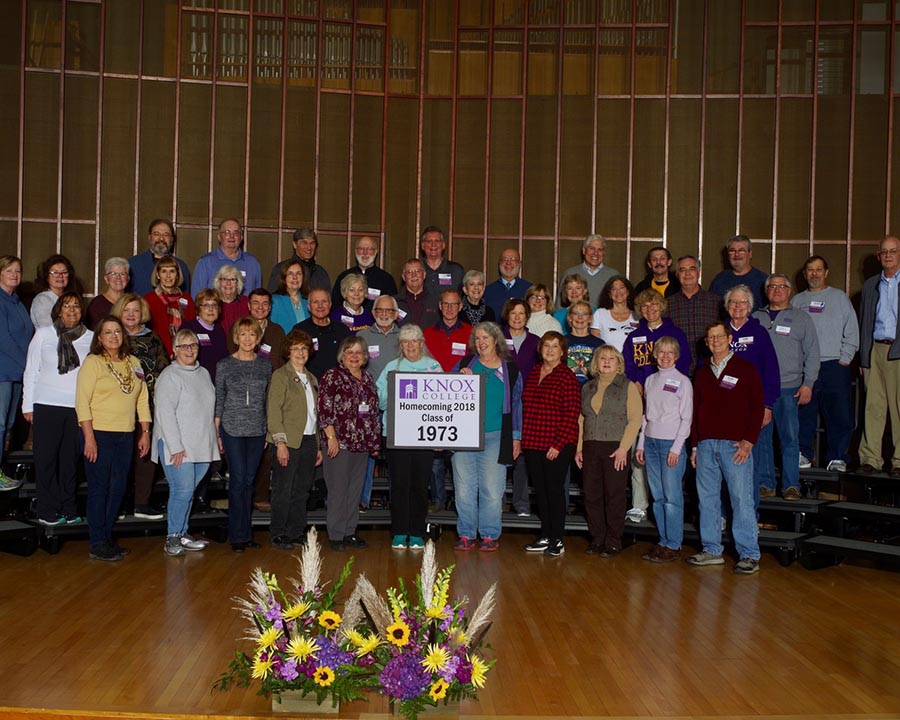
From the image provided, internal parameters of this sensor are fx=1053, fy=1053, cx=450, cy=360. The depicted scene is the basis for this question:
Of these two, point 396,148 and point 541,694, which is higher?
point 396,148

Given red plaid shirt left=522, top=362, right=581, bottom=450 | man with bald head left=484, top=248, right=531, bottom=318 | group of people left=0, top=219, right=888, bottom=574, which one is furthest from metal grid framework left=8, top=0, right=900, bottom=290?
red plaid shirt left=522, top=362, right=581, bottom=450

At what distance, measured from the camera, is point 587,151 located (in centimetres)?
1102

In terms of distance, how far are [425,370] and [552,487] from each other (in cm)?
124

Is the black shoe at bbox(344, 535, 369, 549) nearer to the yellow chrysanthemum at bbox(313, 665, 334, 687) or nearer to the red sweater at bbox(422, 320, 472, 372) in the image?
the red sweater at bbox(422, 320, 472, 372)

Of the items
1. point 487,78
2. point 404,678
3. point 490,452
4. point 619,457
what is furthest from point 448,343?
point 404,678

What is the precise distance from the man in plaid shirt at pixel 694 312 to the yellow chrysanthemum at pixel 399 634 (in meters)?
4.96

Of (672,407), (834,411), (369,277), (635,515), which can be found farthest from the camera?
(369,277)

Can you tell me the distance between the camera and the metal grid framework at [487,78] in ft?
34.4

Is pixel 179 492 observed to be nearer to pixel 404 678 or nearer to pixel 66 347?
pixel 66 347

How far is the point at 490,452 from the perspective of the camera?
7.70 meters

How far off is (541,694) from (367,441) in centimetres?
331

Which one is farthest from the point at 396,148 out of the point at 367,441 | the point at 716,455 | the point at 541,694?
the point at 541,694

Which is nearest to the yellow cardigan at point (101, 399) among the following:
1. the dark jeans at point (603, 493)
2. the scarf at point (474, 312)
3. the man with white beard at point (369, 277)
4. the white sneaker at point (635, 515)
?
the man with white beard at point (369, 277)

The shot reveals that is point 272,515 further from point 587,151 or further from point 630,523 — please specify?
point 587,151
